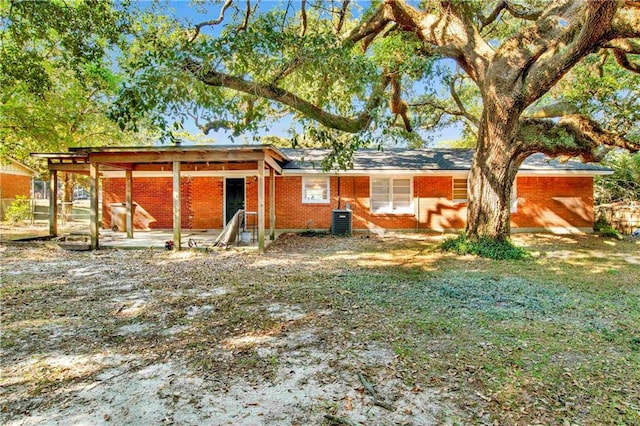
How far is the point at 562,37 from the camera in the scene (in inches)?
314

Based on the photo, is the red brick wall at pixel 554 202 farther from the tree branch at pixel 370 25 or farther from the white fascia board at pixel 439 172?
the tree branch at pixel 370 25

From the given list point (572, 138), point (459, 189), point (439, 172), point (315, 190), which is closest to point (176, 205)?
point (315, 190)

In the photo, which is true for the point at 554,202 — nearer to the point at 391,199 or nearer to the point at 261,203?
the point at 391,199

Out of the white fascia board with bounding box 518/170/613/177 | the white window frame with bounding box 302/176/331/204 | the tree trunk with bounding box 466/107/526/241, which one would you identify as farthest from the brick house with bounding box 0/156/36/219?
the white fascia board with bounding box 518/170/613/177

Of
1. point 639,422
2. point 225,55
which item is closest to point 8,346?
point 225,55

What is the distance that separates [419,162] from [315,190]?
14.0ft

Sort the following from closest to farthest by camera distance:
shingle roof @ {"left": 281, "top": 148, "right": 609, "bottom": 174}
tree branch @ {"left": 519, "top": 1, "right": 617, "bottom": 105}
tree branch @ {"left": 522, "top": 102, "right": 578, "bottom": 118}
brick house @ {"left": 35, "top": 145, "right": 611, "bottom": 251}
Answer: tree branch @ {"left": 519, "top": 1, "right": 617, "bottom": 105} → tree branch @ {"left": 522, "top": 102, "right": 578, "bottom": 118} → shingle roof @ {"left": 281, "top": 148, "right": 609, "bottom": 174} → brick house @ {"left": 35, "top": 145, "right": 611, "bottom": 251}

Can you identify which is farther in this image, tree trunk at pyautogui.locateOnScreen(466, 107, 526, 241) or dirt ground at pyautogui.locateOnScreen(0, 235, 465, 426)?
tree trunk at pyautogui.locateOnScreen(466, 107, 526, 241)

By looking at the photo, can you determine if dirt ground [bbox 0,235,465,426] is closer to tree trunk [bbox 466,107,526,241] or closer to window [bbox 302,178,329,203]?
tree trunk [bbox 466,107,526,241]

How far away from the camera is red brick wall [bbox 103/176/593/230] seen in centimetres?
1373

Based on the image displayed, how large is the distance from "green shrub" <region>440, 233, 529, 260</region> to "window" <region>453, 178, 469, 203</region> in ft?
15.8

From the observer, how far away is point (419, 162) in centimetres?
1416

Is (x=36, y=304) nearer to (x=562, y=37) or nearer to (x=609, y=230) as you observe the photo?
(x=562, y=37)

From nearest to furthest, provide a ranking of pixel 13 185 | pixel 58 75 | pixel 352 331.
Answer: pixel 352 331
pixel 58 75
pixel 13 185
